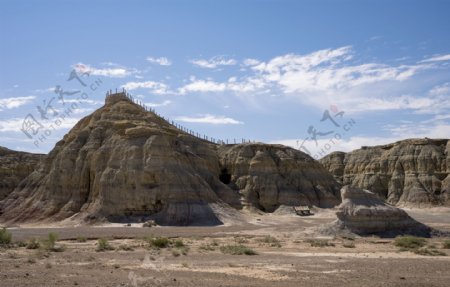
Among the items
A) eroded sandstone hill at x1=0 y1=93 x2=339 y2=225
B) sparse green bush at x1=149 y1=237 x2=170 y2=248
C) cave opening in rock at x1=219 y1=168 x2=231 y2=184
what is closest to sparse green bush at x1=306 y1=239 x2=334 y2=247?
sparse green bush at x1=149 y1=237 x2=170 y2=248

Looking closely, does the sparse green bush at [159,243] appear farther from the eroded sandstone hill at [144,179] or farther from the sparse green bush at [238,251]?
the eroded sandstone hill at [144,179]

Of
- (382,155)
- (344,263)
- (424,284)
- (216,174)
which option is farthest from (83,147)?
(382,155)

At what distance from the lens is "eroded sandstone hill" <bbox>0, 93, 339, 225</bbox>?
2260 inches

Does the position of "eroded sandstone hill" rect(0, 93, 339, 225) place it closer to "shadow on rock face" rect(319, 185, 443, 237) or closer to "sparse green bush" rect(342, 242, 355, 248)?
"shadow on rock face" rect(319, 185, 443, 237)

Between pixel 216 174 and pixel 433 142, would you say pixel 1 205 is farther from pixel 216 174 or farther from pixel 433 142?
pixel 433 142

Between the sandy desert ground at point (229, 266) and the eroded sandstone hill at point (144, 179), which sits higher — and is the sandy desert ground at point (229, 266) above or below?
below

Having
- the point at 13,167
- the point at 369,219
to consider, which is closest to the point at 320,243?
the point at 369,219

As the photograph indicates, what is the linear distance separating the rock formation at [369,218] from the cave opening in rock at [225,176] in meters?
44.4

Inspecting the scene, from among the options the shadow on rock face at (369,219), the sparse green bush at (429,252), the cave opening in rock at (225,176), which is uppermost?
the cave opening in rock at (225,176)

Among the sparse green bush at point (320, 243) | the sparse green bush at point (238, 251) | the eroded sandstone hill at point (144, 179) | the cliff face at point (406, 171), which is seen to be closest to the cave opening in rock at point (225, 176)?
the eroded sandstone hill at point (144, 179)

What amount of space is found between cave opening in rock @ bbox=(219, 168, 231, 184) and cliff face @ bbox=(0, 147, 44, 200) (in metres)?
33.7

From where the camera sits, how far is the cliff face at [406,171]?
Answer: 103875 millimetres

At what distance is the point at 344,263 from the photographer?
73.8ft

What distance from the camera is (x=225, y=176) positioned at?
80.5m
